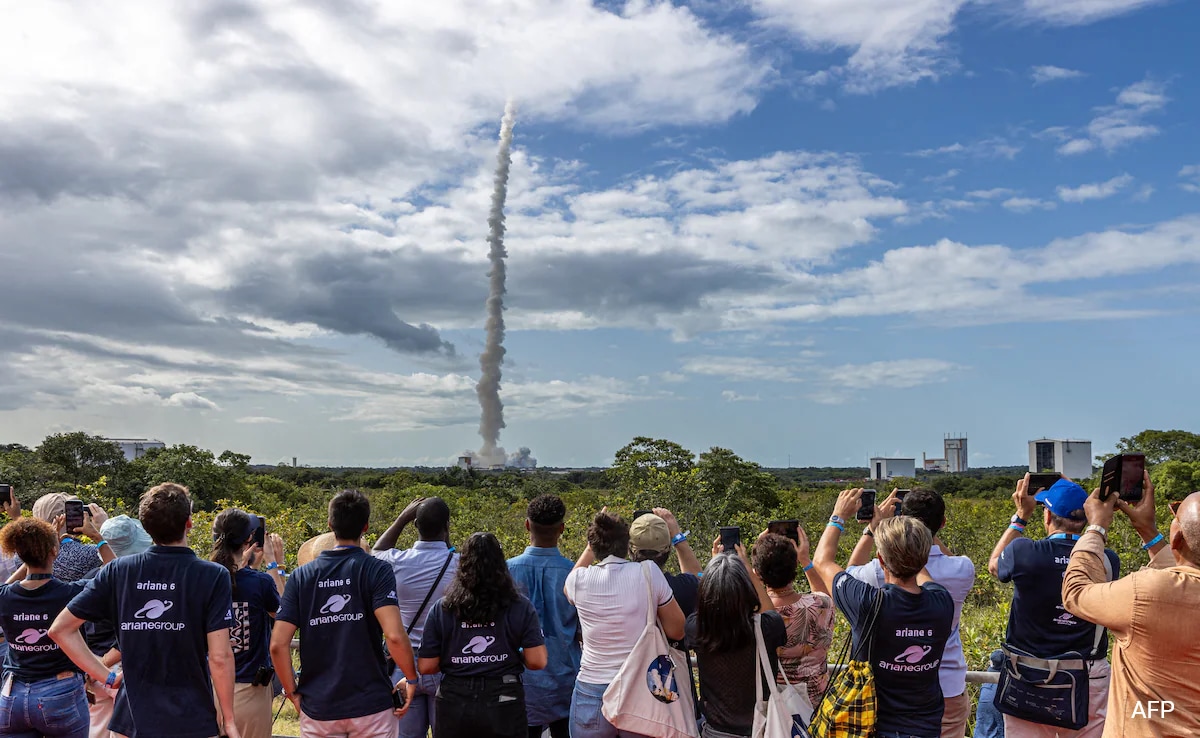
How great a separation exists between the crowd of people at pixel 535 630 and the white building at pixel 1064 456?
57054mm

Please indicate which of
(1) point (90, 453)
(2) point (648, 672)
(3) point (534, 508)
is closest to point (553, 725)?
(2) point (648, 672)

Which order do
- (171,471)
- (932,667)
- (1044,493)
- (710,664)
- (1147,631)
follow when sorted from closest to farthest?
(1147,631) < (932,667) < (710,664) < (1044,493) < (171,471)

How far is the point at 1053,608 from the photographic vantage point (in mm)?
4680

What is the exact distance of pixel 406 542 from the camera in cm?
2033

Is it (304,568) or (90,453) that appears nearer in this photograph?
(304,568)

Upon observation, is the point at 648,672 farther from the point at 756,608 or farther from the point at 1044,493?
the point at 1044,493

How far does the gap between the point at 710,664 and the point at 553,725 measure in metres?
1.29

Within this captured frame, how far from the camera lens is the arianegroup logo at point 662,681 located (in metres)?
4.56

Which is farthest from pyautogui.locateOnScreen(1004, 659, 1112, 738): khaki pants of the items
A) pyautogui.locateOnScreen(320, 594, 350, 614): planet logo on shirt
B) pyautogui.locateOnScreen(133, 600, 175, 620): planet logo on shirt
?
pyautogui.locateOnScreen(133, 600, 175, 620): planet logo on shirt

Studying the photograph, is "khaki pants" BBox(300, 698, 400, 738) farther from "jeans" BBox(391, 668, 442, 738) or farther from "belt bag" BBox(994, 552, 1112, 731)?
"belt bag" BBox(994, 552, 1112, 731)

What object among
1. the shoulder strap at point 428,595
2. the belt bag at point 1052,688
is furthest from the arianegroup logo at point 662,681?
the belt bag at point 1052,688

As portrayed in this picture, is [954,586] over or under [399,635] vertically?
over

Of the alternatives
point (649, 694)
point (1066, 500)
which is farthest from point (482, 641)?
point (1066, 500)

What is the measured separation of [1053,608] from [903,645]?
1.17m
